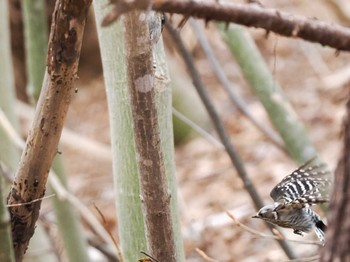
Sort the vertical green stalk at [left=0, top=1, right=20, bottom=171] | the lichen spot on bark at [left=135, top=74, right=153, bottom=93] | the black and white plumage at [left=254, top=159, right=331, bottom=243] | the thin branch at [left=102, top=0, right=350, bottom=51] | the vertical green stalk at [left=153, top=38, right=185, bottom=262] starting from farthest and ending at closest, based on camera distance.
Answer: the vertical green stalk at [left=0, top=1, right=20, bottom=171], the vertical green stalk at [left=153, top=38, right=185, bottom=262], the black and white plumage at [left=254, top=159, right=331, bottom=243], the lichen spot on bark at [left=135, top=74, right=153, bottom=93], the thin branch at [left=102, top=0, right=350, bottom=51]

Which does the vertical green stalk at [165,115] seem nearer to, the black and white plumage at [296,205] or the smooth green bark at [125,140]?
the smooth green bark at [125,140]

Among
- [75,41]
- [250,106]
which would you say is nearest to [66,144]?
[250,106]

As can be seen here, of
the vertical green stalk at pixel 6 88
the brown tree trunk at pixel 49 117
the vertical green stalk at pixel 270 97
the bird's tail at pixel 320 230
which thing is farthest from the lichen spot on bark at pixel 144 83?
the vertical green stalk at pixel 6 88

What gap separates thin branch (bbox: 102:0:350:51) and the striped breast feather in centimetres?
40

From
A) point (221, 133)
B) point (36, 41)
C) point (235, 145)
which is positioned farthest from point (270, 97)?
point (235, 145)

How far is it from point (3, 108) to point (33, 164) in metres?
1.19

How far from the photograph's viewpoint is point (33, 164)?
1.18m

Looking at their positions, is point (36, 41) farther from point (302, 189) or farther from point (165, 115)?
point (302, 189)

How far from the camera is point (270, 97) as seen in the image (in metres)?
2.09

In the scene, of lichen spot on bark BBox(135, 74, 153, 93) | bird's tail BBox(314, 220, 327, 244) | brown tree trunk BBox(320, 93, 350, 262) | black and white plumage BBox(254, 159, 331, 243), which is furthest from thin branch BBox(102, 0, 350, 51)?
bird's tail BBox(314, 220, 327, 244)

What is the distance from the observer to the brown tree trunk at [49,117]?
3.43ft

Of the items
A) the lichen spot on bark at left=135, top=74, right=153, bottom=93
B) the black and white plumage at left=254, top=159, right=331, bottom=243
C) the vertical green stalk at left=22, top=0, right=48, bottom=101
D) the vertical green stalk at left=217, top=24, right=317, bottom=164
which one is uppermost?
the vertical green stalk at left=22, top=0, right=48, bottom=101

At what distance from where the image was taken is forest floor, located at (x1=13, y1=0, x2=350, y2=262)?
3283mm

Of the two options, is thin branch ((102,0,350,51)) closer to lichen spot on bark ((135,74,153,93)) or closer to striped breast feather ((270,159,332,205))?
lichen spot on bark ((135,74,153,93))
